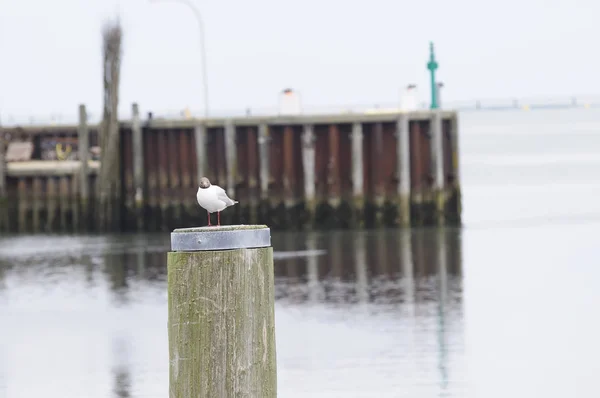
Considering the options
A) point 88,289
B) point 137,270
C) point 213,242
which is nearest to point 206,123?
point 137,270

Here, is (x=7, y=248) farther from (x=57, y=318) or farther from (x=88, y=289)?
(x=57, y=318)

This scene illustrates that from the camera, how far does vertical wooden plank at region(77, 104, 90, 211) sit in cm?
3506

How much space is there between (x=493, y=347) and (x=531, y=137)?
156634 millimetres

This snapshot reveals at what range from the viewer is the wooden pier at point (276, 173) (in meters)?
32.4

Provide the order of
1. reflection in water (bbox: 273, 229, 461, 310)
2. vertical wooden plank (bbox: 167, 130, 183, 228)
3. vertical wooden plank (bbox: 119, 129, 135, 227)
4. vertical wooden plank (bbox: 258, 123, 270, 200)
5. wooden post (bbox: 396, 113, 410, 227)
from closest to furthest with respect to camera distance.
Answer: reflection in water (bbox: 273, 229, 461, 310), wooden post (bbox: 396, 113, 410, 227), vertical wooden plank (bbox: 258, 123, 270, 200), vertical wooden plank (bbox: 167, 130, 183, 228), vertical wooden plank (bbox: 119, 129, 135, 227)

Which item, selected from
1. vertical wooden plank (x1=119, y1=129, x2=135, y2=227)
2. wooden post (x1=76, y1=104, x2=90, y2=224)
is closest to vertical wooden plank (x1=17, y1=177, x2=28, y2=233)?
wooden post (x1=76, y1=104, x2=90, y2=224)

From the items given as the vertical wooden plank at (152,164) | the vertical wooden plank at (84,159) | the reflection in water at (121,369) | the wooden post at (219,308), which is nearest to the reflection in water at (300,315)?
the reflection in water at (121,369)

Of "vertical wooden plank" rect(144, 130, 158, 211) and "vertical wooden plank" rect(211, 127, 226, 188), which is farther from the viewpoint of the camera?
"vertical wooden plank" rect(144, 130, 158, 211)

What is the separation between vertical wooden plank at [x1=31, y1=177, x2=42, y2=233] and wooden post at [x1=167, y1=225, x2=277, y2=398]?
2957 cm

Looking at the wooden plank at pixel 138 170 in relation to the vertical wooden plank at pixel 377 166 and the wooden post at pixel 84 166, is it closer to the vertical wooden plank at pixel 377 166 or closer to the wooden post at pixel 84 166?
the wooden post at pixel 84 166

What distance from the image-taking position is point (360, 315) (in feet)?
55.8

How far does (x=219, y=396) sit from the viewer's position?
6.67 meters

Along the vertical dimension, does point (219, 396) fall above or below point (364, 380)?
above

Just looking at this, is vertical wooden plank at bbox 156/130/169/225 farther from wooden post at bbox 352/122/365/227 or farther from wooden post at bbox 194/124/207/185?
wooden post at bbox 352/122/365/227
